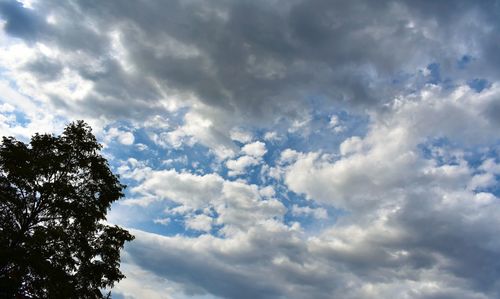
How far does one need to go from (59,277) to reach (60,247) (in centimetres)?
138

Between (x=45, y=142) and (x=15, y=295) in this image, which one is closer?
(x=15, y=295)

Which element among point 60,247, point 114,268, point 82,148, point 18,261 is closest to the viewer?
point 18,261

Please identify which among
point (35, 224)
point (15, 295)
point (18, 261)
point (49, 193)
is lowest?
point (15, 295)

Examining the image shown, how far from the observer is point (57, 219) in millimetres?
19188

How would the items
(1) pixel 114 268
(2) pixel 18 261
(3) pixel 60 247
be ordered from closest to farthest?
1. (2) pixel 18 261
2. (3) pixel 60 247
3. (1) pixel 114 268

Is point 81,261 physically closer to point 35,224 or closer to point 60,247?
point 60,247

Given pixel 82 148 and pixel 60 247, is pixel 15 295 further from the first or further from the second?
pixel 82 148

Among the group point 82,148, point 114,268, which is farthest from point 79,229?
point 82,148

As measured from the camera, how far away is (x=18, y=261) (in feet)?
55.1

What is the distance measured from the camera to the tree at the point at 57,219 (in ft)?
56.4

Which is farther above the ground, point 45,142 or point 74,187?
point 45,142

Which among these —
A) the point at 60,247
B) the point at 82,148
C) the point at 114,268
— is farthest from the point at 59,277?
the point at 82,148

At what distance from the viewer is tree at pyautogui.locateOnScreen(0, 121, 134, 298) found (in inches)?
677

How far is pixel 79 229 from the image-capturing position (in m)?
19.4
